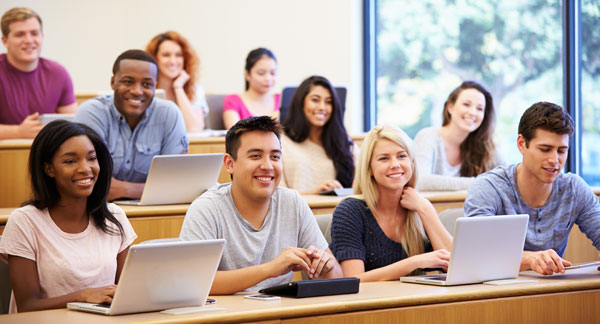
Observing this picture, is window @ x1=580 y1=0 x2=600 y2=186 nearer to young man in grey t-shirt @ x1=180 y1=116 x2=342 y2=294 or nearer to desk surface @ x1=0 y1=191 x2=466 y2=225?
desk surface @ x1=0 y1=191 x2=466 y2=225

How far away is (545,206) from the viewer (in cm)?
285

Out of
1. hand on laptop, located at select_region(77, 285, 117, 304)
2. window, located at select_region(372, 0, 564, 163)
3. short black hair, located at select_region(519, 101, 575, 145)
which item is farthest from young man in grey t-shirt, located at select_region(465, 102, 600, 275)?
window, located at select_region(372, 0, 564, 163)

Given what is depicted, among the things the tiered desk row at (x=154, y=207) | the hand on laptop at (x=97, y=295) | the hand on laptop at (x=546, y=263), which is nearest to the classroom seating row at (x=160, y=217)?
the tiered desk row at (x=154, y=207)

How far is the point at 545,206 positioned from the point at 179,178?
1438 millimetres

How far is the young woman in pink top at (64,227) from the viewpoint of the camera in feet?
7.18

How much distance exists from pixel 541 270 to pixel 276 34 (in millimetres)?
4546

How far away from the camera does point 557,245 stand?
291cm

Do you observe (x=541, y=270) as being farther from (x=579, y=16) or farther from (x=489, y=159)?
(x=579, y=16)

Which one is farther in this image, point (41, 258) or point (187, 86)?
point (187, 86)

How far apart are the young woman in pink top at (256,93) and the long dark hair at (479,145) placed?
1.30 metres

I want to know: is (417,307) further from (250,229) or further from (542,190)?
(542,190)

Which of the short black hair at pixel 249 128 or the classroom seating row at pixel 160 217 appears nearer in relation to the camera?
the short black hair at pixel 249 128

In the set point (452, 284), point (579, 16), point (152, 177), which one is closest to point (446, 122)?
point (579, 16)

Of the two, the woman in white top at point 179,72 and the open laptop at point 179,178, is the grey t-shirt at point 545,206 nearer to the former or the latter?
the open laptop at point 179,178
